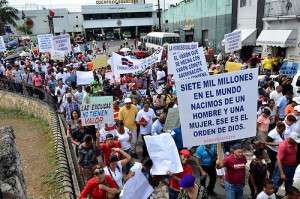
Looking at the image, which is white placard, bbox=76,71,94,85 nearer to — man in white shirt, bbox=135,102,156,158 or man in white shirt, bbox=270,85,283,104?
man in white shirt, bbox=135,102,156,158

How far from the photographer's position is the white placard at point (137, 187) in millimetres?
4078

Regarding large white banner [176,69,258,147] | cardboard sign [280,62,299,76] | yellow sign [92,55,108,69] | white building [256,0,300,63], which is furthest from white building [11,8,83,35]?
large white banner [176,69,258,147]

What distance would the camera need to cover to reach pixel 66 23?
6384 cm

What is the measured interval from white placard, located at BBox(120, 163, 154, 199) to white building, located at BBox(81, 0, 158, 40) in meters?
56.8

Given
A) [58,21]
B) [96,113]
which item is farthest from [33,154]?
[58,21]

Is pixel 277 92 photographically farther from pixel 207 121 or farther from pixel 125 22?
pixel 125 22

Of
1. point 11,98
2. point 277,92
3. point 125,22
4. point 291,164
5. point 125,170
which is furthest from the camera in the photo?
point 125,22

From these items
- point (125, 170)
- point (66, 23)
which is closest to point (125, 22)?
point (66, 23)

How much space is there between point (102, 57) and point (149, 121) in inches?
262

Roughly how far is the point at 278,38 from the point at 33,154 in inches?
637

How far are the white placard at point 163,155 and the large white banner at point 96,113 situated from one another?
189 cm

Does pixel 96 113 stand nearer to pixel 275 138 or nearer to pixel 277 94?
pixel 275 138

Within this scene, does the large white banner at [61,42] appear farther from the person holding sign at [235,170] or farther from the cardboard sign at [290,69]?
the person holding sign at [235,170]

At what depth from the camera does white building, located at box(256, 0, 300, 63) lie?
635 inches
